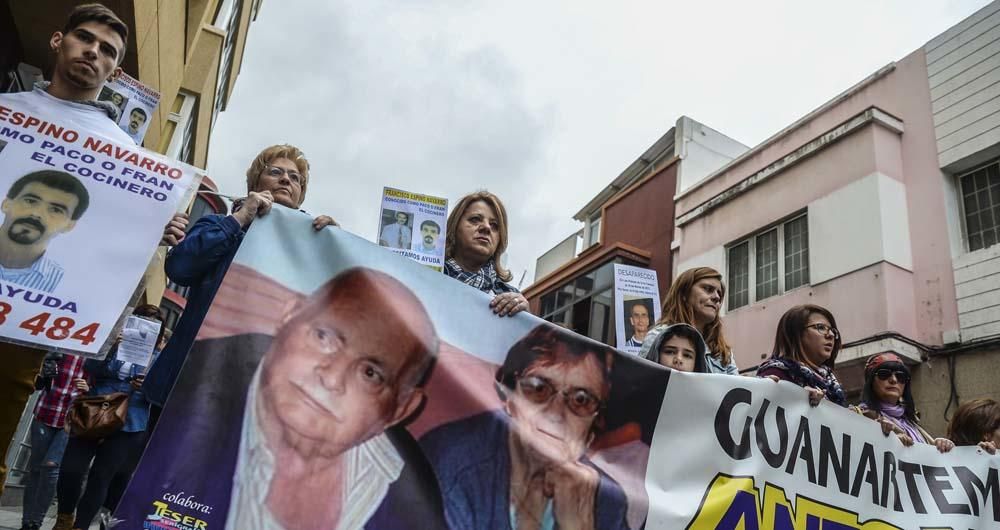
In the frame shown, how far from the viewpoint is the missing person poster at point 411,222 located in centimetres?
426

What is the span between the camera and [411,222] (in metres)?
4.44

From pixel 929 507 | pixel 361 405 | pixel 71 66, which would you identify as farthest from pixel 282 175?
pixel 929 507

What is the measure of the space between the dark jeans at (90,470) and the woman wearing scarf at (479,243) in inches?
74.6

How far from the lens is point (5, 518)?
→ 15.0ft

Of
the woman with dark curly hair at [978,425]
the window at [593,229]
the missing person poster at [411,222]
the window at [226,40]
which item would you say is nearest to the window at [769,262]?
the woman with dark curly hair at [978,425]

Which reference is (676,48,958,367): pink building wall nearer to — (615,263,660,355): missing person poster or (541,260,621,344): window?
(541,260,621,344): window

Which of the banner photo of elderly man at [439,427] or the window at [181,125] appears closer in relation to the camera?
the banner photo of elderly man at [439,427]

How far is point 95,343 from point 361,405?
0.81 meters

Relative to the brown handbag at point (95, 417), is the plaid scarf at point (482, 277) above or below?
above

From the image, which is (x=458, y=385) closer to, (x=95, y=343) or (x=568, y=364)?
(x=568, y=364)

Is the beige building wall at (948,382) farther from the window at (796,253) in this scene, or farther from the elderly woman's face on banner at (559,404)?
the elderly woman's face on banner at (559,404)

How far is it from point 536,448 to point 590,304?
13.8 meters

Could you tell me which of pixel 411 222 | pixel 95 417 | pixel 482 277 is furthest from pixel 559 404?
pixel 95 417

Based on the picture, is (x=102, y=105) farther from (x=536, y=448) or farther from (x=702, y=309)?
(x=702, y=309)
